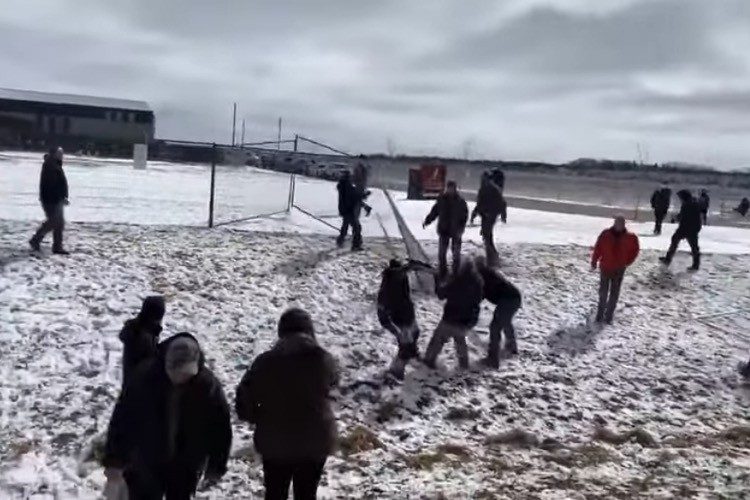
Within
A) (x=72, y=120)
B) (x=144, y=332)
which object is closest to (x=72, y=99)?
(x=72, y=120)

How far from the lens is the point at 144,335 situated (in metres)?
5.18

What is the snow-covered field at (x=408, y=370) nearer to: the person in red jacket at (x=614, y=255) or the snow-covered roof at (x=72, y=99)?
the person in red jacket at (x=614, y=255)

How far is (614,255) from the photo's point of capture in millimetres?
11000

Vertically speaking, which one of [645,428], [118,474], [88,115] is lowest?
[645,428]

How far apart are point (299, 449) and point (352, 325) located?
18.7 feet

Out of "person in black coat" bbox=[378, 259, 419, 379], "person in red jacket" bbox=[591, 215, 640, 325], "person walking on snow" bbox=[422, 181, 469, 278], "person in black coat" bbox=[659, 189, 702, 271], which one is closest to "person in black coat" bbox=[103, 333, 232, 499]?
"person in black coat" bbox=[378, 259, 419, 379]

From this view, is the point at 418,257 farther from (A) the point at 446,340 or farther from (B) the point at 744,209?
(B) the point at 744,209

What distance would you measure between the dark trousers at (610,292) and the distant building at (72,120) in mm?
60927

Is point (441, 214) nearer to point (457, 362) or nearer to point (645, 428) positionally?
point (457, 362)

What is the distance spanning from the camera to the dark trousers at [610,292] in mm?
11188

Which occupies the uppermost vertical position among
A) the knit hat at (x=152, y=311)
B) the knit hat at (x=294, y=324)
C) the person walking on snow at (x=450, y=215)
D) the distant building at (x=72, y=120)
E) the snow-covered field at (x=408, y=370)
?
the distant building at (x=72, y=120)

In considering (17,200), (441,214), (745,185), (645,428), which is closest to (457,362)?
(645,428)

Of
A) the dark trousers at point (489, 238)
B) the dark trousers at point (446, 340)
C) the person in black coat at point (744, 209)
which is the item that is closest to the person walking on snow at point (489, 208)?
the dark trousers at point (489, 238)

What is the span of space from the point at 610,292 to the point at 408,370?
4227 mm
